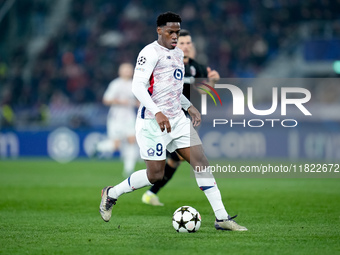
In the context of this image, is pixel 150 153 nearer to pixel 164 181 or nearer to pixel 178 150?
pixel 178 150

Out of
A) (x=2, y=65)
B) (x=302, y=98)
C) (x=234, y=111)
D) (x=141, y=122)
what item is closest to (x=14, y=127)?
(x=2, y=65)

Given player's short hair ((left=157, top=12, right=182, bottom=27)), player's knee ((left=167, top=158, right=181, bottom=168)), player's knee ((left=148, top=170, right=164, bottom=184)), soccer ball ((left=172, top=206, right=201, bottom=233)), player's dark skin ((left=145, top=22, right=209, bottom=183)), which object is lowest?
soccer ball ((left=172, top=206, right=201, bottom=233))

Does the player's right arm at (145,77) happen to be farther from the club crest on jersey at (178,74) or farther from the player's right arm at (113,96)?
the player's right arm at (113,96)

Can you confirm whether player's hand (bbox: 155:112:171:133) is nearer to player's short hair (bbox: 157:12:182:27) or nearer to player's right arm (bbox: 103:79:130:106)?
player's short hair (bbox: 157:12:182:27)

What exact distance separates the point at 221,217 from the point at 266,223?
870 mm

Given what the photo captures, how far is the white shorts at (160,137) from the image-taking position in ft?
21.1

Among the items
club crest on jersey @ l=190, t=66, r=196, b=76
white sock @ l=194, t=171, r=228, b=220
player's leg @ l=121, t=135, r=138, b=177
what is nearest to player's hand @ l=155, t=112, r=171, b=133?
white sock @ l=194, t=171, r=228, b=220

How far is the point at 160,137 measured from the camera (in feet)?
21.2

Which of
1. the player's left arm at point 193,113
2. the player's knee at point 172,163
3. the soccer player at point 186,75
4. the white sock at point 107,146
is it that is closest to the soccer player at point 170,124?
the player's left arm at point 193,113

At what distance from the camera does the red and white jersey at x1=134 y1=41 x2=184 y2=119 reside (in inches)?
249

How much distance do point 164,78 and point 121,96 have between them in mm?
8190

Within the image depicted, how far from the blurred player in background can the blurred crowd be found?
611cm

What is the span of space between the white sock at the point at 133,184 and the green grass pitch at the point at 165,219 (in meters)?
0.41

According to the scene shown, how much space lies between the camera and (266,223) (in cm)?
705
